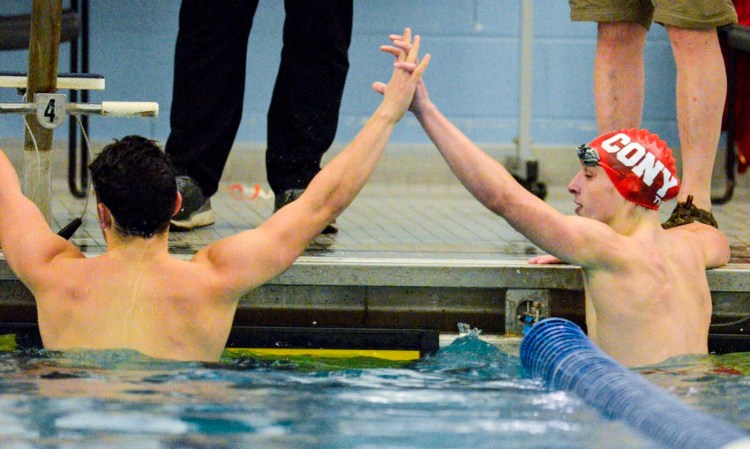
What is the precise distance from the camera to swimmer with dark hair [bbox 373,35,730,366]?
328cm

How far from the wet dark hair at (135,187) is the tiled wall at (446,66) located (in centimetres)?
280

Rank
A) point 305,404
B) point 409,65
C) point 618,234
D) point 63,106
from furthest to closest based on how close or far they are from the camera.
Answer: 1. point 63,106
2. point 618,234
3. point 409,65
4. point 305,404

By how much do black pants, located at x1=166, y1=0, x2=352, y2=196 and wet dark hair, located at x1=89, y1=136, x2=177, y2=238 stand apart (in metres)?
1.15

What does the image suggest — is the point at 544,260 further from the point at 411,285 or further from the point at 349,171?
the point at 349,171

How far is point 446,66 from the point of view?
19.6 ft

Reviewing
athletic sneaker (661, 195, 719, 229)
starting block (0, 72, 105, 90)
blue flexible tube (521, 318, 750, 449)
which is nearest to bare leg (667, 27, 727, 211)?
athletic sneaker (661, 195, 719, 229)

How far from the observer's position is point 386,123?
3.18 metres

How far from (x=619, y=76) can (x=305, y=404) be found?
173cm

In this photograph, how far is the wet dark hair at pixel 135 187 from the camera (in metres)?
3.02

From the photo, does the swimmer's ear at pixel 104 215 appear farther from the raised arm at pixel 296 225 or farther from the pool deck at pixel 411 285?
the pool deck at pixel 411 285

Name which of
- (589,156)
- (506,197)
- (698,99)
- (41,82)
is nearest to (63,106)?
(41,82)

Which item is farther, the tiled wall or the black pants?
the tiled wall

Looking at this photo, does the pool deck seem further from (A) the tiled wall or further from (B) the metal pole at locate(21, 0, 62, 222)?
(A) the tiled wall

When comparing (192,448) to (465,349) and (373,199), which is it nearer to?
(465,349)
